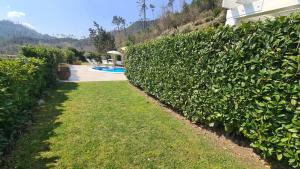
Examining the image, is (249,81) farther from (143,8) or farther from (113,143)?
(143,8)

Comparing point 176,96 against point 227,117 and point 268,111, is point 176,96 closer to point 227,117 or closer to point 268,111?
point 227,117

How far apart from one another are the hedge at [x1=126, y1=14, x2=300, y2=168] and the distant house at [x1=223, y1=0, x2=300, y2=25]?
73.3 inches

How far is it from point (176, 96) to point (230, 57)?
2954 millimetres

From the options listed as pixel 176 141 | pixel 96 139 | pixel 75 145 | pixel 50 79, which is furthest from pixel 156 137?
pixel 50 79

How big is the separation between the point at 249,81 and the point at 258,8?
16.0 feet

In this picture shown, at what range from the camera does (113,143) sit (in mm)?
4840

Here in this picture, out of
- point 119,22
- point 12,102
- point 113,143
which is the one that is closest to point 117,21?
point 119,22

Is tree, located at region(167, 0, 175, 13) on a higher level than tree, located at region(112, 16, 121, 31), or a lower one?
lower

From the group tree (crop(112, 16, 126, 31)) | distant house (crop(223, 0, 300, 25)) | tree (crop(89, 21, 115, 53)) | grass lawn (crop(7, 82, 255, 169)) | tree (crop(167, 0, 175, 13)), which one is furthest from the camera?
tree (crop(112, 16, 126, 31))

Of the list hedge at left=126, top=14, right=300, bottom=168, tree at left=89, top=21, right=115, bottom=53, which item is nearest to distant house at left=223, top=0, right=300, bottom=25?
hedge at left=126, top=14, right=300, bottom=168

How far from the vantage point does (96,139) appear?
5.00 metres

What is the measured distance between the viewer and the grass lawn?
400 cm

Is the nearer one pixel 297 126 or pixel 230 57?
pixel 297 126

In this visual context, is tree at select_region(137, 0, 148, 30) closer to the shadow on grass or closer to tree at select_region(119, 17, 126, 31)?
tree at select_region(119, 17, 126, 31)
